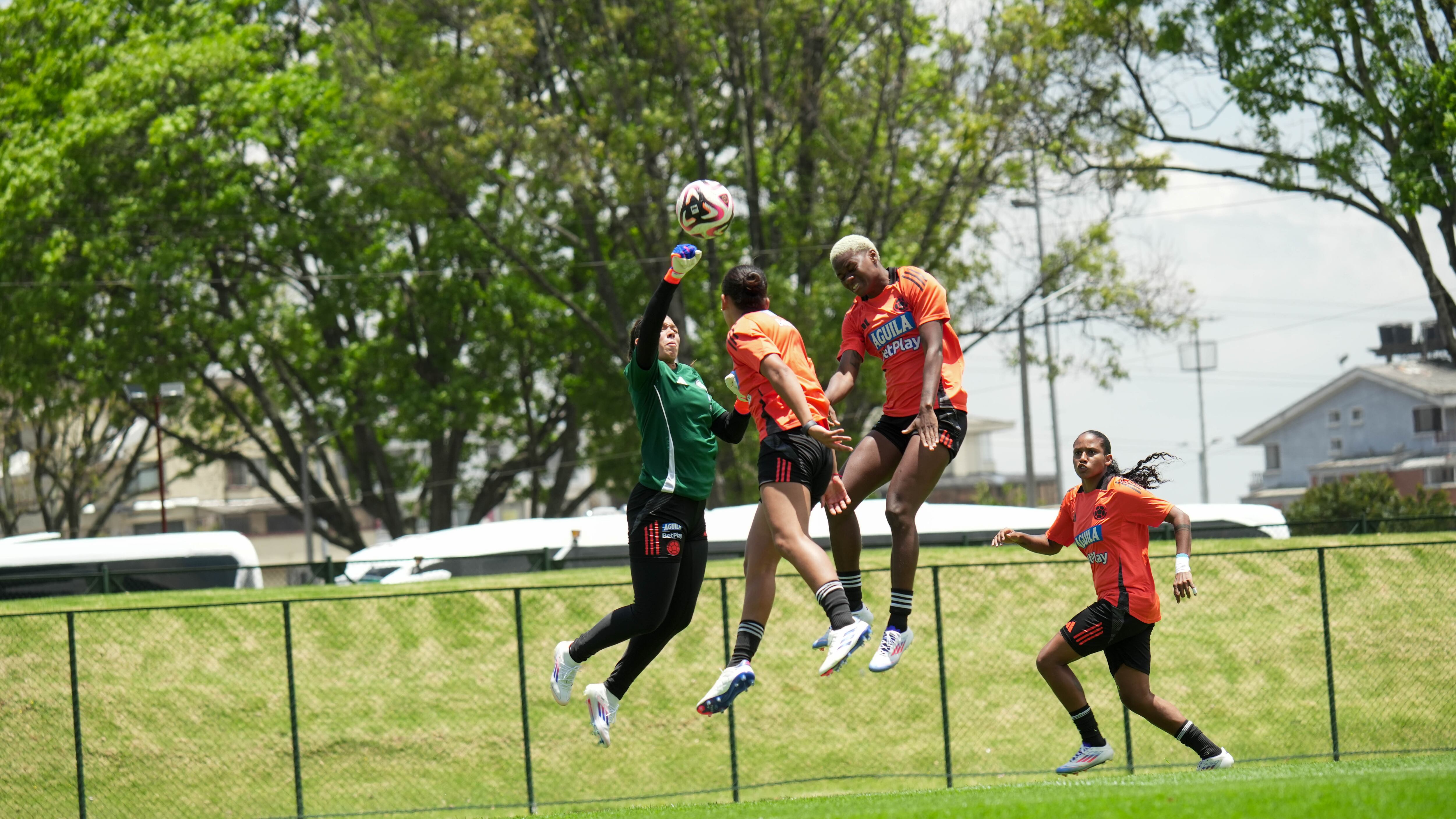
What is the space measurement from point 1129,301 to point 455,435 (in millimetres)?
18190

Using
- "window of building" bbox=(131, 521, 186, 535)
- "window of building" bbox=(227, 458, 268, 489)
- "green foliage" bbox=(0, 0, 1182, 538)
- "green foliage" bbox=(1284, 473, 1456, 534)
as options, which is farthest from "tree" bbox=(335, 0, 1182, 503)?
"window of building" bbox=(227, 458, 268, 489)

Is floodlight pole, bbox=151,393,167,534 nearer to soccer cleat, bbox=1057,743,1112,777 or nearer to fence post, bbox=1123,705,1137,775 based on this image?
fence post, bbox=1123,705,1137,775

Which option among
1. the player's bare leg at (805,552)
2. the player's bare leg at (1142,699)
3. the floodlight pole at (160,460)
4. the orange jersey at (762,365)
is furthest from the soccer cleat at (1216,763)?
the floodlight pole at (160,460)

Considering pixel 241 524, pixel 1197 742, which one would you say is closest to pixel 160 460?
pixel 1197 742

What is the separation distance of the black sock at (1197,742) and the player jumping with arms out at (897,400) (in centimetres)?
322

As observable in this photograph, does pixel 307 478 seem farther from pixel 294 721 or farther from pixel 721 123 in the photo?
pixel 294 721

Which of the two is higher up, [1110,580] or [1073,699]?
[1110,580]

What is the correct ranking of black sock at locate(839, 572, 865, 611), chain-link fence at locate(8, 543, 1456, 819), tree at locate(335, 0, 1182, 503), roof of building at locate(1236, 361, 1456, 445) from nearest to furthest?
black sock at locate(839, 572, 865, 611) < chain-link fence at locate(8, 543, 1456, 819) < tree at locate(335, 0, 1182, 503) < roof of building at locate(1236, 361, 1456, 445)

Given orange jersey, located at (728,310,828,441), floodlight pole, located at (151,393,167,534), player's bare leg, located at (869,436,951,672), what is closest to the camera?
orange jersey, located at (728,310,828,441)

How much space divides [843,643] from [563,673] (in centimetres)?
201

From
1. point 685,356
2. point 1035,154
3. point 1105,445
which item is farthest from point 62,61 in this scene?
point 1105,445

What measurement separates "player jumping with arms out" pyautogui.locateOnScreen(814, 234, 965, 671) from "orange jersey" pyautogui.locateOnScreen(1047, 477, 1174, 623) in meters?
1.91

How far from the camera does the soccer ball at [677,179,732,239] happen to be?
7609 millimetres

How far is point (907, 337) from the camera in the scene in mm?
8078
